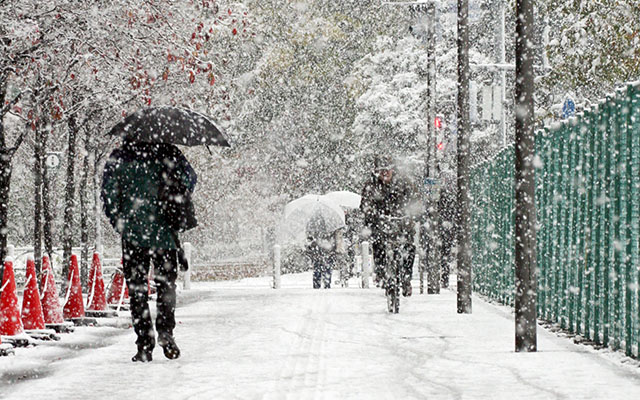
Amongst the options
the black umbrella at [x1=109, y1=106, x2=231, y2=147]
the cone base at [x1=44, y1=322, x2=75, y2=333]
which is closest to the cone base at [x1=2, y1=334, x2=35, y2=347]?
the cone base at [x1=44, y1=322, x2=75, y2=333]

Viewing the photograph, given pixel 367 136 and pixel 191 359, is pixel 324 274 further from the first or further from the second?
pixel 367 136

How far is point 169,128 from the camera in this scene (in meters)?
9.73

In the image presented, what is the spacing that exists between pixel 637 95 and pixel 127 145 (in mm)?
4290

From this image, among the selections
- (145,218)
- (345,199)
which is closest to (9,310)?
(145,218)

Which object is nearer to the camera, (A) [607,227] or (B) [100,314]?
(A) [607,227]

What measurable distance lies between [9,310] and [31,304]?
0.95 metres

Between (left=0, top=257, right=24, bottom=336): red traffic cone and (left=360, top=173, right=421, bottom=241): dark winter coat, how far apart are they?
515 cm

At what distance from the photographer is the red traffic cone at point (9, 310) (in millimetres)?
11180

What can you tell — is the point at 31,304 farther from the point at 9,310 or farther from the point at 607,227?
the point at 607,227

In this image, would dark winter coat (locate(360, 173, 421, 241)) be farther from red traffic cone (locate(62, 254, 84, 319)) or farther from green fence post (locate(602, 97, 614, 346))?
green fence post (locate(602, 97, 614, 346))

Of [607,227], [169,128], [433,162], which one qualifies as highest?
[433,162]

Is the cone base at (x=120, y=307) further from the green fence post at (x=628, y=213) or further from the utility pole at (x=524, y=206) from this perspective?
the green fence post at (x=628, y=213)

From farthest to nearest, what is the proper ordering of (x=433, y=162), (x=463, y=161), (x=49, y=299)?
(x=433, y=162) < (x=463, y=161) < (x=49, y=299)

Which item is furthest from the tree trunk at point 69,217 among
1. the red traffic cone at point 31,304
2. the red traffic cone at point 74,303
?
the red traffic cone at point 31,304
